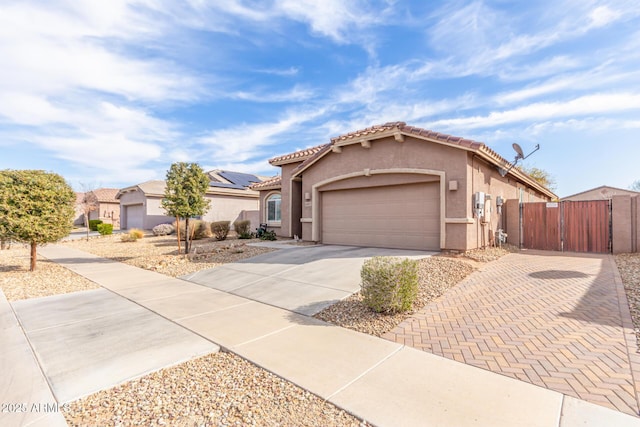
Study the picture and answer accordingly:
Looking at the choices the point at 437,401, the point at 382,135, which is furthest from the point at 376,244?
the point at 437,401

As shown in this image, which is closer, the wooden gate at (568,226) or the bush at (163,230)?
the wooden gate at (568,226)

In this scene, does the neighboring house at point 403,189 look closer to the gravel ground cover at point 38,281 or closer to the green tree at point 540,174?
the gravel ground cover at point 38,281

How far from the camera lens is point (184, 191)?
11773mm

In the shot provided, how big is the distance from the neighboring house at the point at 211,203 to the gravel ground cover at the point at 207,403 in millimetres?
19095

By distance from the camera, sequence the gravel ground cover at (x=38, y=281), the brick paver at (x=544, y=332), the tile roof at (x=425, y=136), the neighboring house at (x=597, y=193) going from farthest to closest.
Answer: the neighboring house at (x=597, y=193) < the tile roof at (x=425, y=136) < the gravel ground cover at (x=38, y=281) < the brick paver at (x=544, y=332)

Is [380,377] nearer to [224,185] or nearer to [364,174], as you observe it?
[364,174]

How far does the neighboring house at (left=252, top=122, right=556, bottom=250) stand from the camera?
371 inches

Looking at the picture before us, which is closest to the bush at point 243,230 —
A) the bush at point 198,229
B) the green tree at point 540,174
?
the bush at point 198,229

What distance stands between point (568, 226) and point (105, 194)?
44.7 m

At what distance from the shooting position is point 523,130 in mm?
16203

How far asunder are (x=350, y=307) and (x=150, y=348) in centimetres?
330

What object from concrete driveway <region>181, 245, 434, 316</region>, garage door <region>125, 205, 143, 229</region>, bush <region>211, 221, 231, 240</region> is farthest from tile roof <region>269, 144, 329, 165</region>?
garage door <region>125, 205, 143, 229</region>

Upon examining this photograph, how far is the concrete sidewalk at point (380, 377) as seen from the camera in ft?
8.34

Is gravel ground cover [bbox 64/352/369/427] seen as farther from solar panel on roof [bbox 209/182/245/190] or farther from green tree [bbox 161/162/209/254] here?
solar panel on roof [bbox 209/182/245/190]
